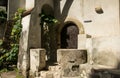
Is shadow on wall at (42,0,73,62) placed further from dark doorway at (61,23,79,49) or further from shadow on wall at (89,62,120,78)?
shadow on wall at (89,62,120,78)

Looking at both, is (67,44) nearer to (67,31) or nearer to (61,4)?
(67,31)

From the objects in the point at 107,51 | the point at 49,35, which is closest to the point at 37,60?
the point at 49,35

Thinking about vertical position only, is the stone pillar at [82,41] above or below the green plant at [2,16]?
below

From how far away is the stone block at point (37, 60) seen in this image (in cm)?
905

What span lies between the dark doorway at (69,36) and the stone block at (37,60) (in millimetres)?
2449

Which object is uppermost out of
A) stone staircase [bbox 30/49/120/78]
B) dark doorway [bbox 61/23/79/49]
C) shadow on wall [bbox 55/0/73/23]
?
shadow on wall [bbox 55/0/73/23]

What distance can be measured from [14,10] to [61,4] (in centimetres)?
294

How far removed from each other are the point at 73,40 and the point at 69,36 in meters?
0.37

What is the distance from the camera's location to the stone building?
6.94m

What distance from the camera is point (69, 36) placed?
11.4 meters

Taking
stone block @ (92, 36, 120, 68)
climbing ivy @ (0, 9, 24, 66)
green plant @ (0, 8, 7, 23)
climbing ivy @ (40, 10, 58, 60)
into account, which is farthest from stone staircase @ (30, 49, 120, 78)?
green plant @ (0, 8, 7, 23)

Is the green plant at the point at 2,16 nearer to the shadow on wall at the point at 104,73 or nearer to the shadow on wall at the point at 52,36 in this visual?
the shadow on wall at the point at 52,36

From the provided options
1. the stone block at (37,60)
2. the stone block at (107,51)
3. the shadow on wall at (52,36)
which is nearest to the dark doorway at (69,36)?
the shadow on wall at (52,36)

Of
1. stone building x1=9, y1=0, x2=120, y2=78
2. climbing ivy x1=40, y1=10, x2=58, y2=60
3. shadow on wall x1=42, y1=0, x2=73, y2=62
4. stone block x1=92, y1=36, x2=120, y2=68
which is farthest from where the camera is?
shadow on wall x1=42, y1=0, x2=73, y2=62
